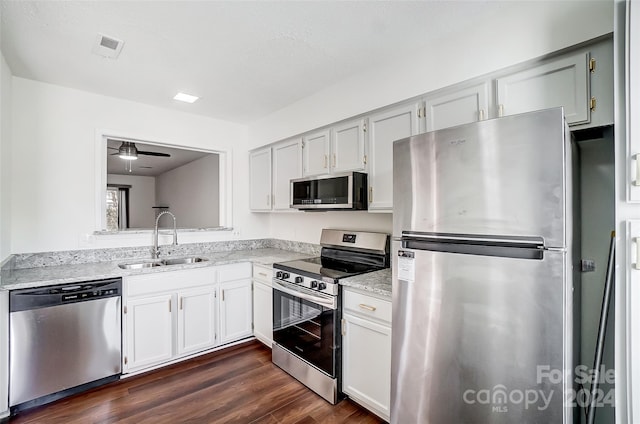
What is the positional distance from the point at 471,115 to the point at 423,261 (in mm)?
966

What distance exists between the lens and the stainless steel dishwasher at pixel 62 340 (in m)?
2.11

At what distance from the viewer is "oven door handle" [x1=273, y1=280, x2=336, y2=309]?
7.23ft

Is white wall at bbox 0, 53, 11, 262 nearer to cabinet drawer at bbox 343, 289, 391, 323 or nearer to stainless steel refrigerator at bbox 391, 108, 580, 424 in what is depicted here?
cabinet drawer at bbox 343, 289, 391, 323

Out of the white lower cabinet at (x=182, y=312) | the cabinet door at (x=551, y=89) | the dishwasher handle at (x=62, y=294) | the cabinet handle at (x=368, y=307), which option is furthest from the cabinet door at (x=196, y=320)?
the cabinet door at (x=551, y=89)

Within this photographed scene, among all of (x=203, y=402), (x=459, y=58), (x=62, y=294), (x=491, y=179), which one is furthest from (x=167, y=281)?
(x=459, y=58)

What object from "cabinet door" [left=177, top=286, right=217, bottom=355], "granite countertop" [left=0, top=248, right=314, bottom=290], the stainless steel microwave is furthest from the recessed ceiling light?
"cabinet door" [left=177, top=286, right=217, bottom=355]

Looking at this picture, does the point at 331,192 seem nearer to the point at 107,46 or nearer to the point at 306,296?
the point at 306,296

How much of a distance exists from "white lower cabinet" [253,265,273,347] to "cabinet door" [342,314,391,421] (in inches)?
41.9

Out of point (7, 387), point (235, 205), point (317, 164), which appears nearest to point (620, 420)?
point (317, 164)

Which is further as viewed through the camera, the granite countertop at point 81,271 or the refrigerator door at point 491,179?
the granite countertop at point 81,271

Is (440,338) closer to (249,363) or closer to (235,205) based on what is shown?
(249,363)

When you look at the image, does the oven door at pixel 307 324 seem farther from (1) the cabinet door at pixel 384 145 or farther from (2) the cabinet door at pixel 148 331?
(2) the cabinet door at pixel 148 331

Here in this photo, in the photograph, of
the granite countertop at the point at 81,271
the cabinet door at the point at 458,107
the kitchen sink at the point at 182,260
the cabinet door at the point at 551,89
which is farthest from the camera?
the kitchen sink at the point at 182,260

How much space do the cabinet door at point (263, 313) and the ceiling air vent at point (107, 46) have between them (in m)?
2.28
